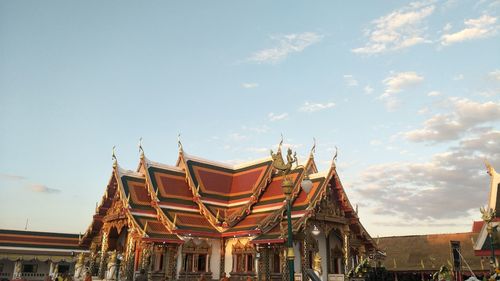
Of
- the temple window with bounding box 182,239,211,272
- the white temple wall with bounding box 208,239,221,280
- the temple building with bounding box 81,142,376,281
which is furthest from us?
the white temple wall with bounding box 208,239,221,280

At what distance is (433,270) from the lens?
37.1 metres

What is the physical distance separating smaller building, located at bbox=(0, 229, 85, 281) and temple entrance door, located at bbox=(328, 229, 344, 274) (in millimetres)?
21855

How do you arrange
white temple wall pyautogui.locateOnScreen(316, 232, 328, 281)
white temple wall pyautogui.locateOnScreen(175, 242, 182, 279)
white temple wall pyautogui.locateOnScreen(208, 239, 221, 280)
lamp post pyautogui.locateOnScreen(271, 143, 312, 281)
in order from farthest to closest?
1. white temple wall pyautogui.locateOnScreen(208, 239, 221, 280)
2. white temple wall pyautogui.locateOnScreen(316, 232, 328, 281)
3. white temple wall pyautogui.locateOnScreen(175, 242, 182, 279)
4. lamp post pyautogui.locateOnScreen(271, 143, 312, 281)

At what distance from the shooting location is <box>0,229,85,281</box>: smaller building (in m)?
35.8

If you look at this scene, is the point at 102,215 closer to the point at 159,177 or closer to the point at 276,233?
→ the point at 159,177

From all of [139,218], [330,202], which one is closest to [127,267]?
[139,218]

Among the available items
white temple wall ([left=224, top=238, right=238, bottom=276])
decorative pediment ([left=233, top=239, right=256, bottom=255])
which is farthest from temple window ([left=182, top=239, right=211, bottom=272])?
decorative pediment ([left=233, top=239, right=256, bottom=255])

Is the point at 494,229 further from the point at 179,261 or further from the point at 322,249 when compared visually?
the point at 179,261

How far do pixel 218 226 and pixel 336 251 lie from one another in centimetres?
728

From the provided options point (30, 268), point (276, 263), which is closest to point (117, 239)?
point (276, 263)

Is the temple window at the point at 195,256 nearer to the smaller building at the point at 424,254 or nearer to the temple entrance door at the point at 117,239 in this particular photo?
the temple entrance door at the point at 117,239

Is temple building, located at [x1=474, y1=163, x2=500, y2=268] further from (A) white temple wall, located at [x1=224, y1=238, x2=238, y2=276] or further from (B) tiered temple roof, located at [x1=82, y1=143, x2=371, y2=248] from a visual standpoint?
(A) white temple wall, located at [x1=224, y1=238, x2=238, y2=276]

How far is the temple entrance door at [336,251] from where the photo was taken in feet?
81.1

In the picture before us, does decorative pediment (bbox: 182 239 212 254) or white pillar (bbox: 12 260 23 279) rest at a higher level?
decorative pediment (bbox: 182 239 212 254)
